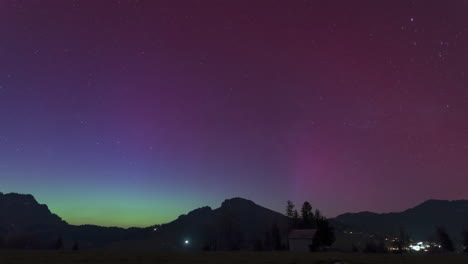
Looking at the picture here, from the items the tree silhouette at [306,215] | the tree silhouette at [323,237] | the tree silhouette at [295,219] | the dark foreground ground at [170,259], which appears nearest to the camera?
the dark foreground ground at [170,259]

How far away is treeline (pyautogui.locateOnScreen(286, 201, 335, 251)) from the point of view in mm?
101500

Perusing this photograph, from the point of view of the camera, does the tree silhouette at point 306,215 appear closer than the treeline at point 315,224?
No

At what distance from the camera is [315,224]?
125938 millimetres

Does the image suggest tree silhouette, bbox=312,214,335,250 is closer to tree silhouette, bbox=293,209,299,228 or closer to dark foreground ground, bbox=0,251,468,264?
tree silhouette, bbox=293,209,299,228

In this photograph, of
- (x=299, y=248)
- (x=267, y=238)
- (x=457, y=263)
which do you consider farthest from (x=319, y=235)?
(x=457, y=263)

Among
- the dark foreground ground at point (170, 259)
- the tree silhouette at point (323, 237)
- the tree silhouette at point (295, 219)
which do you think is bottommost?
the dark foreground ground at point (170, 259)

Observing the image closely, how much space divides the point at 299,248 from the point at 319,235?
7395mm

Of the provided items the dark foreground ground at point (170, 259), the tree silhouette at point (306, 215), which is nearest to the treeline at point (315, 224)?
the tree silhouette at point (306, 215)

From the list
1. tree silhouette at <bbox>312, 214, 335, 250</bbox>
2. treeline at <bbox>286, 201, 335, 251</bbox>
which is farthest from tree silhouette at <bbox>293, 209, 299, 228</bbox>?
tree silhouette at <bbox>312, 214, 335, 250</bbox>

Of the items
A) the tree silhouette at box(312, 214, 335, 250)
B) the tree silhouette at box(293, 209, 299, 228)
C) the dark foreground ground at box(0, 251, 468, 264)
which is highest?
the tree silhouette at box(293, 209, 299, 228)

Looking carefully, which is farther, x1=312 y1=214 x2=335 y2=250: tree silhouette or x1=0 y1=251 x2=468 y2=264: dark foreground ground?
x1=312 y1=214 x2=335 y2=250: tree silhouette

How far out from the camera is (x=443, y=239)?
12356cm

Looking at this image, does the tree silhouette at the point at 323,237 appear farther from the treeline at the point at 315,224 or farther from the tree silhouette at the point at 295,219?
the tree silhouette at the point at 295,219

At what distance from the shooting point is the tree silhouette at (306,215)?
140 m
